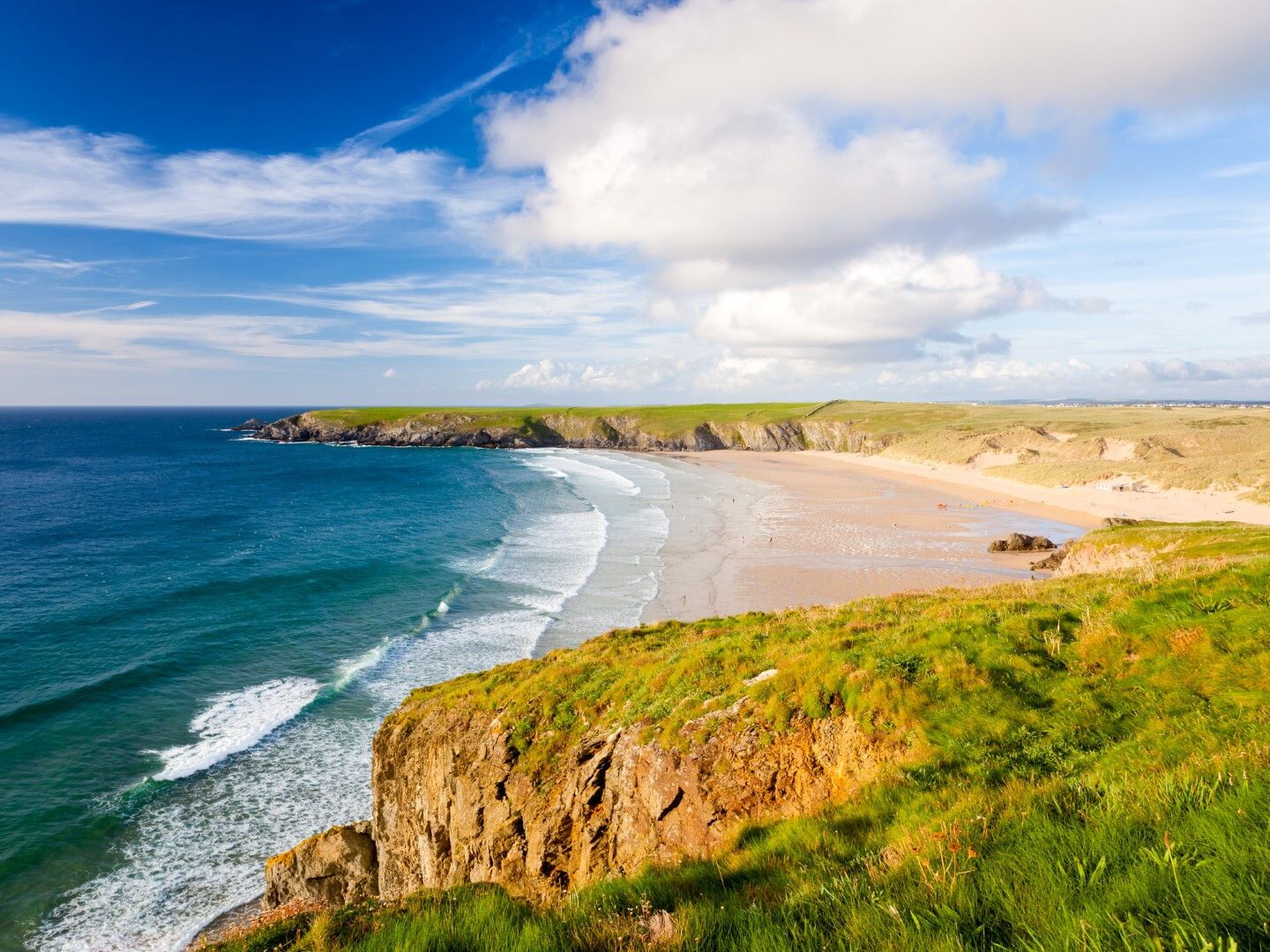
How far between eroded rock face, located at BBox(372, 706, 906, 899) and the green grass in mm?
467

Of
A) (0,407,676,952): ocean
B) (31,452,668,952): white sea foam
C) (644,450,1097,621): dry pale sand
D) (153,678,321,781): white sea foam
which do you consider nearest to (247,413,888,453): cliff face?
(644,450,1097,621): dry pale sand

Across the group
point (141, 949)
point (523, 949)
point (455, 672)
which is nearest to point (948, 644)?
point (523, 949)

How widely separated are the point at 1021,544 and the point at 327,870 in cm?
5200

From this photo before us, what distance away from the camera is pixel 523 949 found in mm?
4617

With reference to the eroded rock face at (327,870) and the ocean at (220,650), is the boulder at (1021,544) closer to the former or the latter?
the ocean at (220,650)

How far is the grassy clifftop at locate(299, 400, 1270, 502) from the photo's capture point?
7962 cm

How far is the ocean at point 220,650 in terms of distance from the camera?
18688 millimetres

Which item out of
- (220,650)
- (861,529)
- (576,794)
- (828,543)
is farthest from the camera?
(861,529)

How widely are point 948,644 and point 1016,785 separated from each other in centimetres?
574

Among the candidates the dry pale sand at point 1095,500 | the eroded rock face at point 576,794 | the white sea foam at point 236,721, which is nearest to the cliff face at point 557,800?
the eroded rock face at point 576,794

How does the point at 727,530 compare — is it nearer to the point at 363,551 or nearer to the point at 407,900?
the point at 363,551

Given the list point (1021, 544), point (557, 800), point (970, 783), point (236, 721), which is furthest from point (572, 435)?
point (970, 783)

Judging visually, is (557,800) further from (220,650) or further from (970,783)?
(220,650)

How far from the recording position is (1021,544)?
49625 mm
